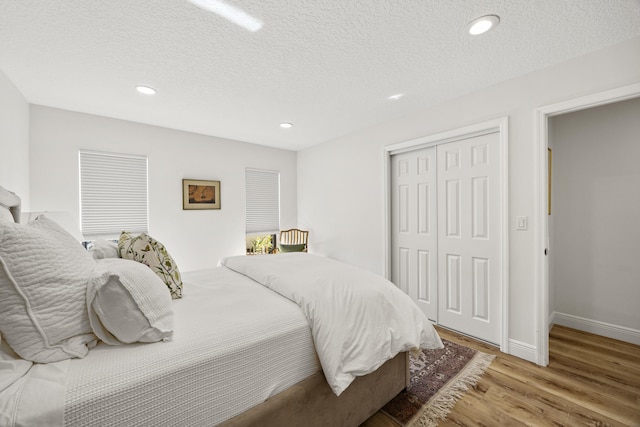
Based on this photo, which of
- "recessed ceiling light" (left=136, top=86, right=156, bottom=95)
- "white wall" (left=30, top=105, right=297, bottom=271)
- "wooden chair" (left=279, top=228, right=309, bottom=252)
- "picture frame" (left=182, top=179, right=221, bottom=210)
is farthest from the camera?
"wooden chair" (left=279, top=228, right=309, bottom=252)

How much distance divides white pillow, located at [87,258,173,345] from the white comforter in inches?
28.0

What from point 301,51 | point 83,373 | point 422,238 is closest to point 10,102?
point 301,51

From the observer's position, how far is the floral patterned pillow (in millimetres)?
1596

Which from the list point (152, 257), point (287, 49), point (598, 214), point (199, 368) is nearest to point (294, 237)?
point (152, 257)

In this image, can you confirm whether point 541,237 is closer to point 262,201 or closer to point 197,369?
point 197,369

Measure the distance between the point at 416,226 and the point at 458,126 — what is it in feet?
3.96

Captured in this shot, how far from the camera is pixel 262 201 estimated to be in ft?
15.4

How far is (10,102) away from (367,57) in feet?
10.4

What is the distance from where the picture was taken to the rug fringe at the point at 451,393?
5.30 ft

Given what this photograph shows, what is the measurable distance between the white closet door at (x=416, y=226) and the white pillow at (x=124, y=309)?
275 centimetres

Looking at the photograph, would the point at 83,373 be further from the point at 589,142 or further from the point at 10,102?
the point at 589,142

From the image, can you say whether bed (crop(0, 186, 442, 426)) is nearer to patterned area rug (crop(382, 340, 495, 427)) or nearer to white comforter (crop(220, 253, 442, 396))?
white comforter (crop(220, 253, 442, 396))

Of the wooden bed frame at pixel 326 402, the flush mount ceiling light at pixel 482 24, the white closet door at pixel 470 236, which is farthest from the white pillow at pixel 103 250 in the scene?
the white closet door at pixel 470 236

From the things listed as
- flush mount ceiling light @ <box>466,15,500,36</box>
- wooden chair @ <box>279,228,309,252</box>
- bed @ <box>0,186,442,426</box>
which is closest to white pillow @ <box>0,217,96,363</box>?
bed @ <box>0,186,442,426</box>
